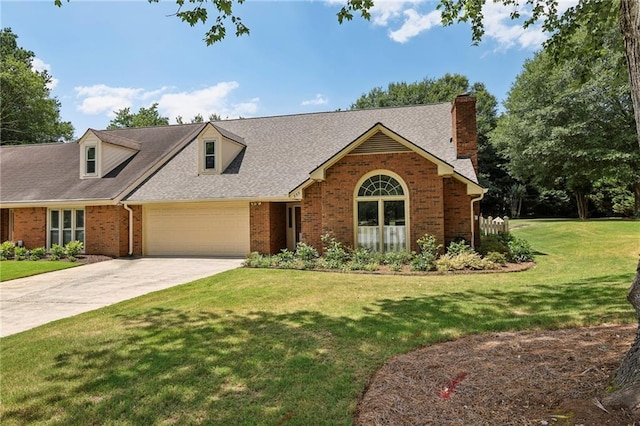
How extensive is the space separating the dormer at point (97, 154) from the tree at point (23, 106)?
2322cm

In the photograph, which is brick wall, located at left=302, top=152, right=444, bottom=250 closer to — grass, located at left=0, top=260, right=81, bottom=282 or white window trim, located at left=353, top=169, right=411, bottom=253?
white window trim, located at left=353, top=169, right=411, bottom=253

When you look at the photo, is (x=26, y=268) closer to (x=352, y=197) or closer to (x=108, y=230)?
Answer: (x=108, y=230)

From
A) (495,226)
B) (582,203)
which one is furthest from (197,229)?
(582,203)

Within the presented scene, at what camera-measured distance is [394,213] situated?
13.5m

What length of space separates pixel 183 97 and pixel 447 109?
23.2 meters

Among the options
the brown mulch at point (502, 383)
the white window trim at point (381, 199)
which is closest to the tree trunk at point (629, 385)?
the brown mulch at point (502, 383)

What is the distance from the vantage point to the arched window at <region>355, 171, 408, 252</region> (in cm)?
1337

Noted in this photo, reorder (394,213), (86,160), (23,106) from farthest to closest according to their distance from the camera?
(23,106), (86,160), (394,213)

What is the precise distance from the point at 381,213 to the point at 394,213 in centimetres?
47

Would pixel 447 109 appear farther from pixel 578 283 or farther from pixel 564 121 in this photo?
pixel 564 121

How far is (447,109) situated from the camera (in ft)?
61.1

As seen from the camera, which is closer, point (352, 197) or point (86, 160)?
point (352, 197)

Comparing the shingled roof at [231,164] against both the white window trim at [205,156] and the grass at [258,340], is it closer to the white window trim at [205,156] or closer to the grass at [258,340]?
the white window trim at [205,156]

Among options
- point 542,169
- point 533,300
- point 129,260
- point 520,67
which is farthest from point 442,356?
point 520,67
